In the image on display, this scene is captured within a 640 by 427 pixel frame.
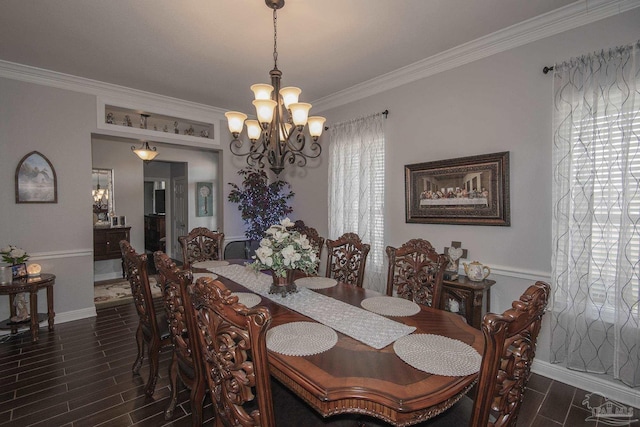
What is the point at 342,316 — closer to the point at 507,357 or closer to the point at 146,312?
the point at 507,357

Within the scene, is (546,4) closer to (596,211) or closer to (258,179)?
(596,211)

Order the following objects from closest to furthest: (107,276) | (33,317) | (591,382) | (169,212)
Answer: (591,382) → (33,317) → (107,276) → (169,212)

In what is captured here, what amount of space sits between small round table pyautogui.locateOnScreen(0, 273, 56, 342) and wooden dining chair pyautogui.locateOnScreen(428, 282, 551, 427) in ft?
13.4

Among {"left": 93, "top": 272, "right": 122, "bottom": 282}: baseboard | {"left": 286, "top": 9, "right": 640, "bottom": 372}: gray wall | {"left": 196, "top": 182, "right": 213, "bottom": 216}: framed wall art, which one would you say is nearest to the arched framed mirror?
{"left": 93, "top": 272, "right": 122, "bottom": 282}: baseboard

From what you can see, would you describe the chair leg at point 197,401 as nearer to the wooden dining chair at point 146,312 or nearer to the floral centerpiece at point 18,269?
the wooden dining chair at point 146,312

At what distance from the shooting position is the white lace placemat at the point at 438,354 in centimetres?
115

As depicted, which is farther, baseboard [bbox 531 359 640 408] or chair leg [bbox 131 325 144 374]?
chair leg [bbox 131 325 144 374]

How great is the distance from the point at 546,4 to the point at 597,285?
2.11 m

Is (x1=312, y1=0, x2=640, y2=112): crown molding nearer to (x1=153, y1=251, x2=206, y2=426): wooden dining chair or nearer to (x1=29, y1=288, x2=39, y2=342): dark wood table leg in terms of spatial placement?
(x1=153, y1=251, x2=206, y2=426): wooden dining chair

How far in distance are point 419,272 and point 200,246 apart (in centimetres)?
232

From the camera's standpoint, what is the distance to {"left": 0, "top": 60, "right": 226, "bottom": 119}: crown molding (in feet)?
10.7

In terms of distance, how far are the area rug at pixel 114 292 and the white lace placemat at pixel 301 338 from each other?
127 inches

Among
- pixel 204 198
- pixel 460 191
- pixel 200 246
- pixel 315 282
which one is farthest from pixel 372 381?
pixel 204 198

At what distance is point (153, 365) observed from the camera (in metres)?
2.19
